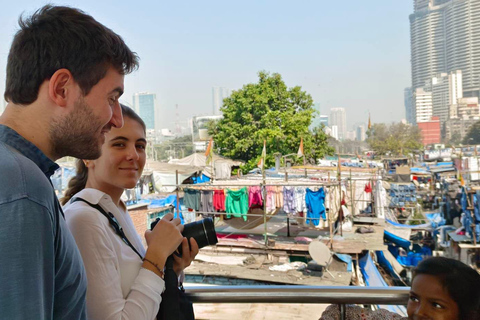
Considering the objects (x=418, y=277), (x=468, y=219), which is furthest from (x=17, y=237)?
(x=468, y=219)

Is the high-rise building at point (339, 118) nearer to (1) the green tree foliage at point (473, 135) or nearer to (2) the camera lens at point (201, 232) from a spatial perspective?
(1) the green tree foliage at point (473, 135)

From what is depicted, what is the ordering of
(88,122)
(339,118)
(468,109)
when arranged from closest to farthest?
(88,122)
(468,109)
(339,118)

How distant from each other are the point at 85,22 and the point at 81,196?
319 millimetres

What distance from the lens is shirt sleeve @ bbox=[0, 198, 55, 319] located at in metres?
0.36

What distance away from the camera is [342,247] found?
21.6 feet

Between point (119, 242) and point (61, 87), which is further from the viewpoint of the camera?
point (119, 242)

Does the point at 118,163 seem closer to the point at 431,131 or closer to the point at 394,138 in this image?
the point at 394,138

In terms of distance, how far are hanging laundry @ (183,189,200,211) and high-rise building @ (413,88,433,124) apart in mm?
38285

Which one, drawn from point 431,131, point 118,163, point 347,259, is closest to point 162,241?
point 118,163

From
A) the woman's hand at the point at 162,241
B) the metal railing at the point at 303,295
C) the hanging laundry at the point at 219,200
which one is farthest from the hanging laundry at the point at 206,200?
the woman's hand at the point at 162,241

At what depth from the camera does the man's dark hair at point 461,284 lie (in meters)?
0.91

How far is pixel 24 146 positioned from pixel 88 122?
80 mm

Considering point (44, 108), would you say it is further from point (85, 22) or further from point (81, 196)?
point (81, 196)

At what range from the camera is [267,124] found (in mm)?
14531
